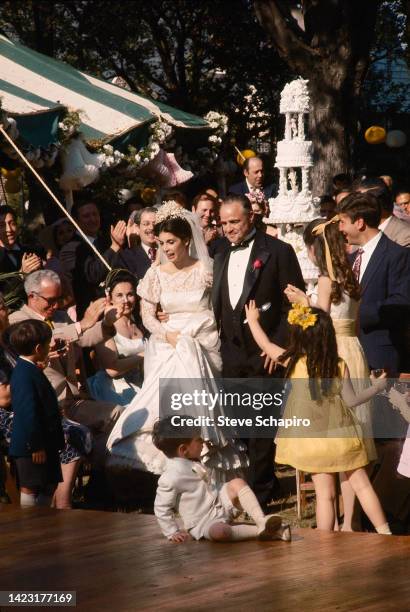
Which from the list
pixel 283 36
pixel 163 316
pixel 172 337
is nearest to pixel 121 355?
pixel 163 316

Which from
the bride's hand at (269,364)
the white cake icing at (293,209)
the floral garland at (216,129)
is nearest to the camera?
the bride's hand at (269,364)

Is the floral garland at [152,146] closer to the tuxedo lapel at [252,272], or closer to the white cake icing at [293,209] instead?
the white cake icing at [293,209]

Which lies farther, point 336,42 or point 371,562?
point 336,42

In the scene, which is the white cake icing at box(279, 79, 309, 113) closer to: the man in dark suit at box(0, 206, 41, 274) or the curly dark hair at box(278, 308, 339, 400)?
the man in dark suit at box(0, 206, 41, 274)

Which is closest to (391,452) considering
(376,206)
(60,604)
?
(376,206)

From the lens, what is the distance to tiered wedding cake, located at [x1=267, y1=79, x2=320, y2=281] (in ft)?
32.1

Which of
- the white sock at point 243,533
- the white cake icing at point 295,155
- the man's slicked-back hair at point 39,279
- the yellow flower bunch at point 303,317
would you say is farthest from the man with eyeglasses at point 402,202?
the white sock at point 243,533

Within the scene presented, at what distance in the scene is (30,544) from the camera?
18.9 ft

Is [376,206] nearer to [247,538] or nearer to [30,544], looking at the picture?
[247,538]

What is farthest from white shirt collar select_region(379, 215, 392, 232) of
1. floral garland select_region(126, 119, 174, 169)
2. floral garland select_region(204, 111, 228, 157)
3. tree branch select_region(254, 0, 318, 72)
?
tree branch select_region(254, 0, 318, 72)

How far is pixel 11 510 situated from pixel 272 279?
2.25m

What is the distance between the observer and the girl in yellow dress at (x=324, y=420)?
20.4 feet

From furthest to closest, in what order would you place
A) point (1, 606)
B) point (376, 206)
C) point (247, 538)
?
point (376, 206) < point (247, 538) < point (1, 606)

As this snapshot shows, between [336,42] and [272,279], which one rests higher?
[336,42]
